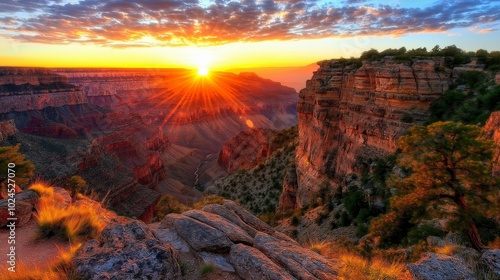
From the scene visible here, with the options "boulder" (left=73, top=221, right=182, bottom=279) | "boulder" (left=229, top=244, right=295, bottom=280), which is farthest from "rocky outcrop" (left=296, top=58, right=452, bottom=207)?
"boulder" (left=73, top=221, right=182, bottom=279)

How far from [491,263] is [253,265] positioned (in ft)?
17.8

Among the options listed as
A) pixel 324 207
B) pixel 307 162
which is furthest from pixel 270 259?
pixel 307 162

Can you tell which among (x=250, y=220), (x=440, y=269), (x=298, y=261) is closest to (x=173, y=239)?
(x=298, y=261)

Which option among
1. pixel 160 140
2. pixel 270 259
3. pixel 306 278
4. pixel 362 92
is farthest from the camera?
pixel 160 140

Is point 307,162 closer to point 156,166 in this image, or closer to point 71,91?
point 156,166

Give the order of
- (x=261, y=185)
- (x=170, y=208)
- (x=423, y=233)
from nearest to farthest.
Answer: (x=423, y=233), (x=170, y=208), (x=261, y=185)

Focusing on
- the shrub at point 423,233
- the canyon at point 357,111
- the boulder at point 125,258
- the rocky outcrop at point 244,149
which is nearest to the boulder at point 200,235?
the boulder at point 125,258

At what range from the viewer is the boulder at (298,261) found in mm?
7523

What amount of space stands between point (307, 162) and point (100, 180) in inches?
1486

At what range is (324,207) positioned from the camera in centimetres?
2438

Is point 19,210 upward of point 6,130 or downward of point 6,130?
upward

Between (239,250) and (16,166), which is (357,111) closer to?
(239,250)

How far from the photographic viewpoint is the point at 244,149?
252 ft

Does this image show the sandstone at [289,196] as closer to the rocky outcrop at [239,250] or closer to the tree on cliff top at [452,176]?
the tree on cliff top at [452,176]
